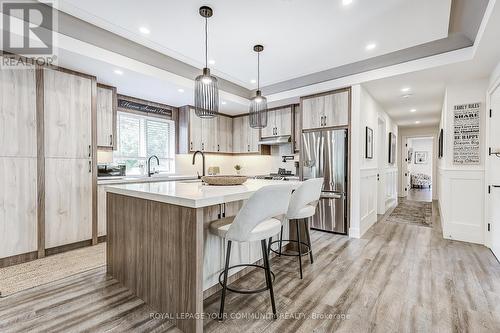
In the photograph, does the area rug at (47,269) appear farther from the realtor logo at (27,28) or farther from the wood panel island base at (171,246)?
the realtor logo at (27,28)

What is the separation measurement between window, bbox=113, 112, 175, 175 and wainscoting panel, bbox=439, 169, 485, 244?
16.5 feet

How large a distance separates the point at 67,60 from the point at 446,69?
4.81m

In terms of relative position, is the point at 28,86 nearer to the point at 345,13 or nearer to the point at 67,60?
the point at 67,60

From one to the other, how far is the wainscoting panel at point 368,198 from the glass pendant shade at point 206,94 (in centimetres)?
275

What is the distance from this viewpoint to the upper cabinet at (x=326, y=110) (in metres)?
3.84

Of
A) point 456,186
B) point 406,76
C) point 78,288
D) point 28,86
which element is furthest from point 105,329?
point 456,186

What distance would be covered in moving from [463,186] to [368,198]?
1331 millimetres

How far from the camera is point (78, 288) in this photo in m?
2.14

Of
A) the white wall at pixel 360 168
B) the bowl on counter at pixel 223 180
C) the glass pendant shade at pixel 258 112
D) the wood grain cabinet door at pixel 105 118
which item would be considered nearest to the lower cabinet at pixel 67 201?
the wood grain cabinet door at pixel 105 118

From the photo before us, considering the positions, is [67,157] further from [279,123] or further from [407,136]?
[407,136]

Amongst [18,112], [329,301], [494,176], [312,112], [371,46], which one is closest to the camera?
[329,301]

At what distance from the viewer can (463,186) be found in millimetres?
3506

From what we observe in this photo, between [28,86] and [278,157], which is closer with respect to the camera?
[28,86]

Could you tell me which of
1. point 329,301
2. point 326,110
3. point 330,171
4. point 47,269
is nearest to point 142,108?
point 47,269
